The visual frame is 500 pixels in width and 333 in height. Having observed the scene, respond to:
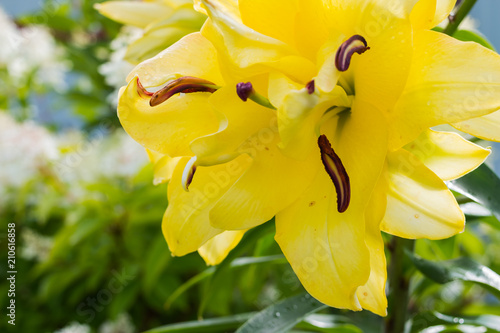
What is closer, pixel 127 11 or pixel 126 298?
pixel 127 11

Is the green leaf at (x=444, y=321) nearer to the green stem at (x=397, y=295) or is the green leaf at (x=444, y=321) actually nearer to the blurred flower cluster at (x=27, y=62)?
the green stem at (x=397, y=295)

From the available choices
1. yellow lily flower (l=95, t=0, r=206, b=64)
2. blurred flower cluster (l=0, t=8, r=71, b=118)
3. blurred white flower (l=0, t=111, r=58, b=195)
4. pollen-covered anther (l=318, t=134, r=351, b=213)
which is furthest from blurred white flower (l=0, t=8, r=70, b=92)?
pollen-covered anther (l=318, t=134, r=351, b=213)

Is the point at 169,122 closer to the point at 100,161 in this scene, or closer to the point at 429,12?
the point at 429,12

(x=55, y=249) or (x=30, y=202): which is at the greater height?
(x=55, y=249)

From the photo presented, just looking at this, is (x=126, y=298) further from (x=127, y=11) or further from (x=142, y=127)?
(x=142, y=127)

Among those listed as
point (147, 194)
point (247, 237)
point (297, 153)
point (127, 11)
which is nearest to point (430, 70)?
point (297, 153)

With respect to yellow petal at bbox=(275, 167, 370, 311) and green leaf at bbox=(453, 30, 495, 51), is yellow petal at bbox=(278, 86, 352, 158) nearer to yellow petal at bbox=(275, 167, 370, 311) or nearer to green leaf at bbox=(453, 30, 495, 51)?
yellow petal at bbox=(275, 167, 370, 311)
